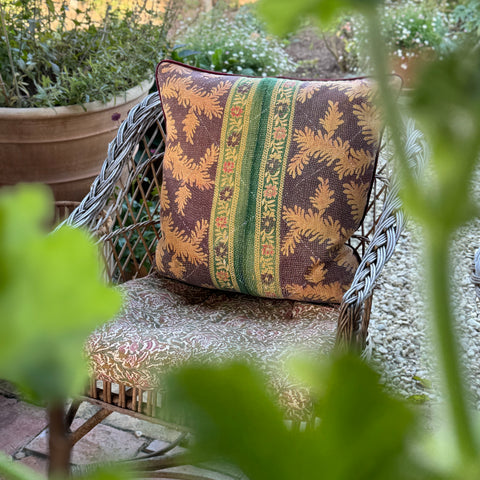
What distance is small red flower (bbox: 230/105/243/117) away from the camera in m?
1.82

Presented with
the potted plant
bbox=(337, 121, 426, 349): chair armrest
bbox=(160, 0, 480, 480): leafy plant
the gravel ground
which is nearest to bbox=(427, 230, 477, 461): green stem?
bbox=(160, 0, 480, 480): leafy plant

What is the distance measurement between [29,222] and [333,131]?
1688mm

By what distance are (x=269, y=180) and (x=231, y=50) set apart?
3.26 m

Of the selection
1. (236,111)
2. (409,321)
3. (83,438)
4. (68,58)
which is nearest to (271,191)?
(236,111)

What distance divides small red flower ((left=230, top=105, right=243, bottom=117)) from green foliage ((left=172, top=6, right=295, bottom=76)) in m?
2.29

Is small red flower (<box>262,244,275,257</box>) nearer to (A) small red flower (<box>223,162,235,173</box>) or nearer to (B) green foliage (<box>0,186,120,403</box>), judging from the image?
(A) small red flower (<box>223,162,235,173</box>)

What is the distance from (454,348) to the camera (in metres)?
0.11

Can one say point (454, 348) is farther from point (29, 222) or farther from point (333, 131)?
point (333, 131)

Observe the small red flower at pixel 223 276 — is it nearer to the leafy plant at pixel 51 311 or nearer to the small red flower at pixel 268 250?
the small red flower at pixel 268 250

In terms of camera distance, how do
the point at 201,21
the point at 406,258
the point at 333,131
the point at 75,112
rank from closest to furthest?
1. the point at 333,131
2. the point at 75,112
3. the point at 406,258
4. the point at 201,21

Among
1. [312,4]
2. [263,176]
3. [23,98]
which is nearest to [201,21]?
[23,98]

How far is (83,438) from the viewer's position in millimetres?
2068

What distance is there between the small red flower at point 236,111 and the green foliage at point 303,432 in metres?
1.74

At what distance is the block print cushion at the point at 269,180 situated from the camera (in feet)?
5.73
